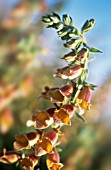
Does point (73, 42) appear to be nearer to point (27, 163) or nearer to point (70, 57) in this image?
point (70, 57)

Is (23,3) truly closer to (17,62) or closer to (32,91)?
(17,62)

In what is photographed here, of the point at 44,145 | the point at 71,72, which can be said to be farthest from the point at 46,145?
the point at 71,72

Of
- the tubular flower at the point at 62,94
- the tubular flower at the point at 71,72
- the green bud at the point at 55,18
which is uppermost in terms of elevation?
the green bud at the point at 55,18

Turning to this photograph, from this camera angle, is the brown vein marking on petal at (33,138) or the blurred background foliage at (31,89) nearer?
the brown vein marking on petal at (33,138)

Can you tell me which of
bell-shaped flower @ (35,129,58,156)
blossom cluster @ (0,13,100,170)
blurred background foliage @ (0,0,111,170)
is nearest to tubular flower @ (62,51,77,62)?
blossom cluster @ (0,13,100,170)

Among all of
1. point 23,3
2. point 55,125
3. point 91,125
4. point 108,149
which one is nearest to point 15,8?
point 23,3

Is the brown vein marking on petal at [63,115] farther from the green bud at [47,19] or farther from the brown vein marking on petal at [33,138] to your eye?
the green bud at [47,19]

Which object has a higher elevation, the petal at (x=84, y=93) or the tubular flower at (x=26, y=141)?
the petal at (x=84, y=93)

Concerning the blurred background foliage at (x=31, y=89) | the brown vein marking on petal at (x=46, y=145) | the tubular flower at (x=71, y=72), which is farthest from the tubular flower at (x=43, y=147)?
the blurred background foliage at (x=31, y=89)
